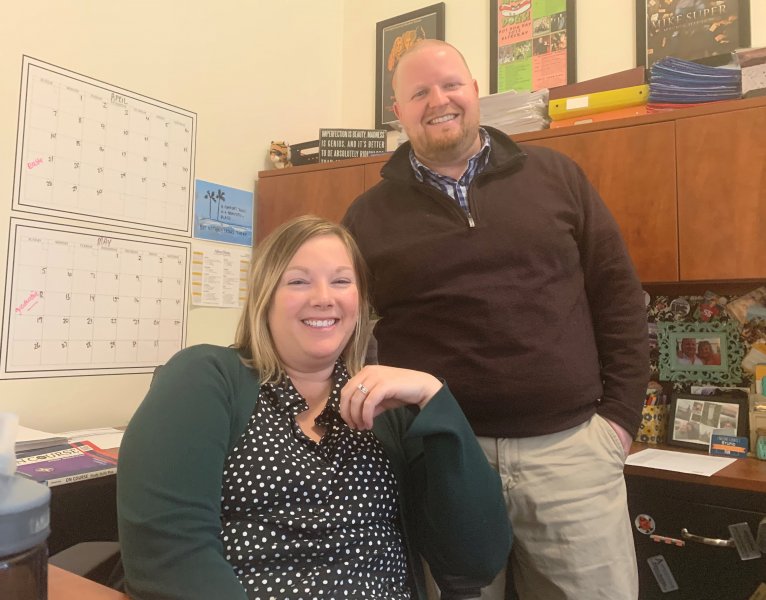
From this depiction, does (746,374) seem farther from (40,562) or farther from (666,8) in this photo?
(40,562)

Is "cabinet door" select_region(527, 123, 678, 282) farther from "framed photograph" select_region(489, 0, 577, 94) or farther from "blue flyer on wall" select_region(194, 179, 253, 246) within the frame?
"blue flyer on wall" select_region(194, 179, 253, 246)

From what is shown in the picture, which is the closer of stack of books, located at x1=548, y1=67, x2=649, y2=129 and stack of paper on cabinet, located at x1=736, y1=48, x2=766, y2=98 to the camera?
stack of paper on cabinet, located at x1=736, y1=48, x2=766, y2=98

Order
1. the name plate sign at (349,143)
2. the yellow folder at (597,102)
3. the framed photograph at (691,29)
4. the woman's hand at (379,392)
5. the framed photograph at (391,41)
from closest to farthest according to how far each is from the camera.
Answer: the woman's hand at (379,392), the yellow folder at (597,102), the framed photograph at (691,29), the name plate sign at (349,143), the framed photograph at (391,41)

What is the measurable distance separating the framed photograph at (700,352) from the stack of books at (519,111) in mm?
828

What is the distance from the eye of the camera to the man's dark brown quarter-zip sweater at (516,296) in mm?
1309

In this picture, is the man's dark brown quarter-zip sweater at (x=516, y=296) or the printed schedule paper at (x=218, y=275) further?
the printed schedule paper at (x=218, y=275)

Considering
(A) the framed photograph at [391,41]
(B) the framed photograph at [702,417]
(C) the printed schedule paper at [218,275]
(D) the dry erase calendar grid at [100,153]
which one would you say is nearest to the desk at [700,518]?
(B) the framed photograph at [702,417]

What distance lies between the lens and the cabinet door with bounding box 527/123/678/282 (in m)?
1.74

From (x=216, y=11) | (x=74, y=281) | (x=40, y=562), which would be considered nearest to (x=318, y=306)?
(x=40, y=562)

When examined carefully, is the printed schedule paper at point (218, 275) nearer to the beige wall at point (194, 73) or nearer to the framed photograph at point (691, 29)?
the beige wall at point (194, 73)

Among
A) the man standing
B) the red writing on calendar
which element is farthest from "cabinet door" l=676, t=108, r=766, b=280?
the red writing on calendar

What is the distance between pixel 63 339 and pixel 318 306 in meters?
1.16

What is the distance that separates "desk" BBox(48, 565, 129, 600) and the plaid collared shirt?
1056 mm

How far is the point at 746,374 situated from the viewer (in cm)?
193
